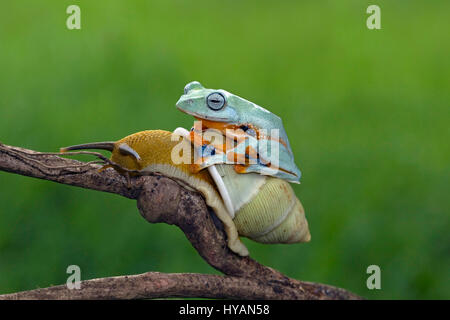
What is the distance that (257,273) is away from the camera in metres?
1.79

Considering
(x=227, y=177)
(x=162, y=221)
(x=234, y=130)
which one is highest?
(x=234, y=130)

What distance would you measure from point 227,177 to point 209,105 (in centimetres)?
22

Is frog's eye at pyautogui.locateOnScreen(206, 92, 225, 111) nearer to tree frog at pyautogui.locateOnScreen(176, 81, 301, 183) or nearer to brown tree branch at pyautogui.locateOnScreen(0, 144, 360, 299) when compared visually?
tree frog at pyautogui.locateOnScreen(176, 81, 301, 183)

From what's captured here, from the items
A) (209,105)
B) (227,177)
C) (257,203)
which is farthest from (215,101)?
(257,203)

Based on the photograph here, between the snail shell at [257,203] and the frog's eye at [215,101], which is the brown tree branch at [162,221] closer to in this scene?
the snail shell at [257,203]

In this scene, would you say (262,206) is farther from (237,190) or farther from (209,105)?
(209,105)

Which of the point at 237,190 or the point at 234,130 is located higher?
the point at 234,130

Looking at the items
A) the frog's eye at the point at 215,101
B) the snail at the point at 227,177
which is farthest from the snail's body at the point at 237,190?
the frog's eye at the point at 215,101

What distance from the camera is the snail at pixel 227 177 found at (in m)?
1.56

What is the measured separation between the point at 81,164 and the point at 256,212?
0.53 m

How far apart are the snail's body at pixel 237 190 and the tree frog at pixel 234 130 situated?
3 cm

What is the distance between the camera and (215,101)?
1.57 metres

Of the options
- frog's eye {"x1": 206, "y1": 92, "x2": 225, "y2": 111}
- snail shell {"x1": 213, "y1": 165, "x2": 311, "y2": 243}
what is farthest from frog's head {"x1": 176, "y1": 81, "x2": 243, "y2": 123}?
snail shell {"x1": 213, "y1": 165, "x2": 311, "y2": 243}

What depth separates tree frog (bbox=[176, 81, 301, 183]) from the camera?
157 cm
